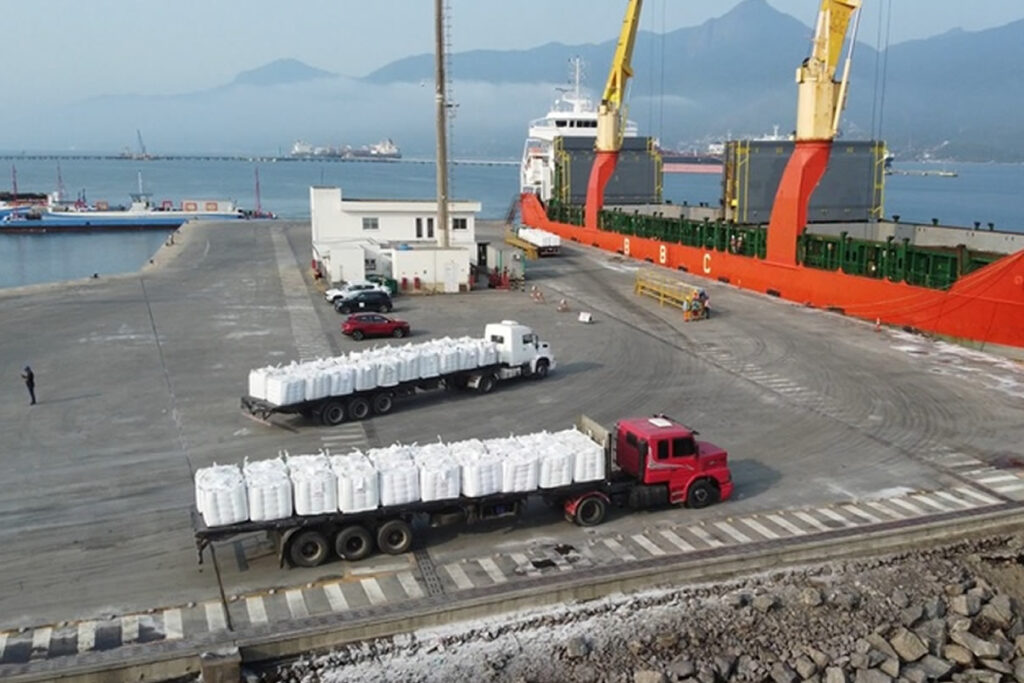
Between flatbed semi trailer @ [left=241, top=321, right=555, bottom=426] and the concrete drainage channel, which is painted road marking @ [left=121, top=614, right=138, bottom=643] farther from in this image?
flatbed semi trailer @ [left=241, top=321, right=555, bottom=426]

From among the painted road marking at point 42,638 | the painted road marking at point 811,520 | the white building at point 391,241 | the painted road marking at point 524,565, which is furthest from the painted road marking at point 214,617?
the white building at point 391,241

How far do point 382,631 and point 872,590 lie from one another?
31.3ft

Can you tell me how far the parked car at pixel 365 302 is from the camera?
43875mm

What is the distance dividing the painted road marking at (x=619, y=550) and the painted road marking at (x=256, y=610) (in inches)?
278

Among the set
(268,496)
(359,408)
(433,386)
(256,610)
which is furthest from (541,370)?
(256,610)

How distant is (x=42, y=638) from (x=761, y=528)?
14.4 meters

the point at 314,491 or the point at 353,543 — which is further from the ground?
the point at 314,491

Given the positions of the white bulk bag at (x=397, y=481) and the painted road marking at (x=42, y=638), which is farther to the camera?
the white bulk bag at (x=397, y=481)

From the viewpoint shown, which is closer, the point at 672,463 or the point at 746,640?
the point at 746,640

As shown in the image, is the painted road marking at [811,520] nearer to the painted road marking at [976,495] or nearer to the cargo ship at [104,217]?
the painted road marking at [976,495]

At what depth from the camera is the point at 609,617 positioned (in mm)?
15492

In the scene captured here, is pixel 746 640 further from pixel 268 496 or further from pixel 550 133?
pixel 550 133

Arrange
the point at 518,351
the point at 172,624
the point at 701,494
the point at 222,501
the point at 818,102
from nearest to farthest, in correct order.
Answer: the point at 172,624 < the point at 222,501 < the point at 701,494 < the point at 518,351 < the point at 818,102

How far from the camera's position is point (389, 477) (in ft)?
56.6
